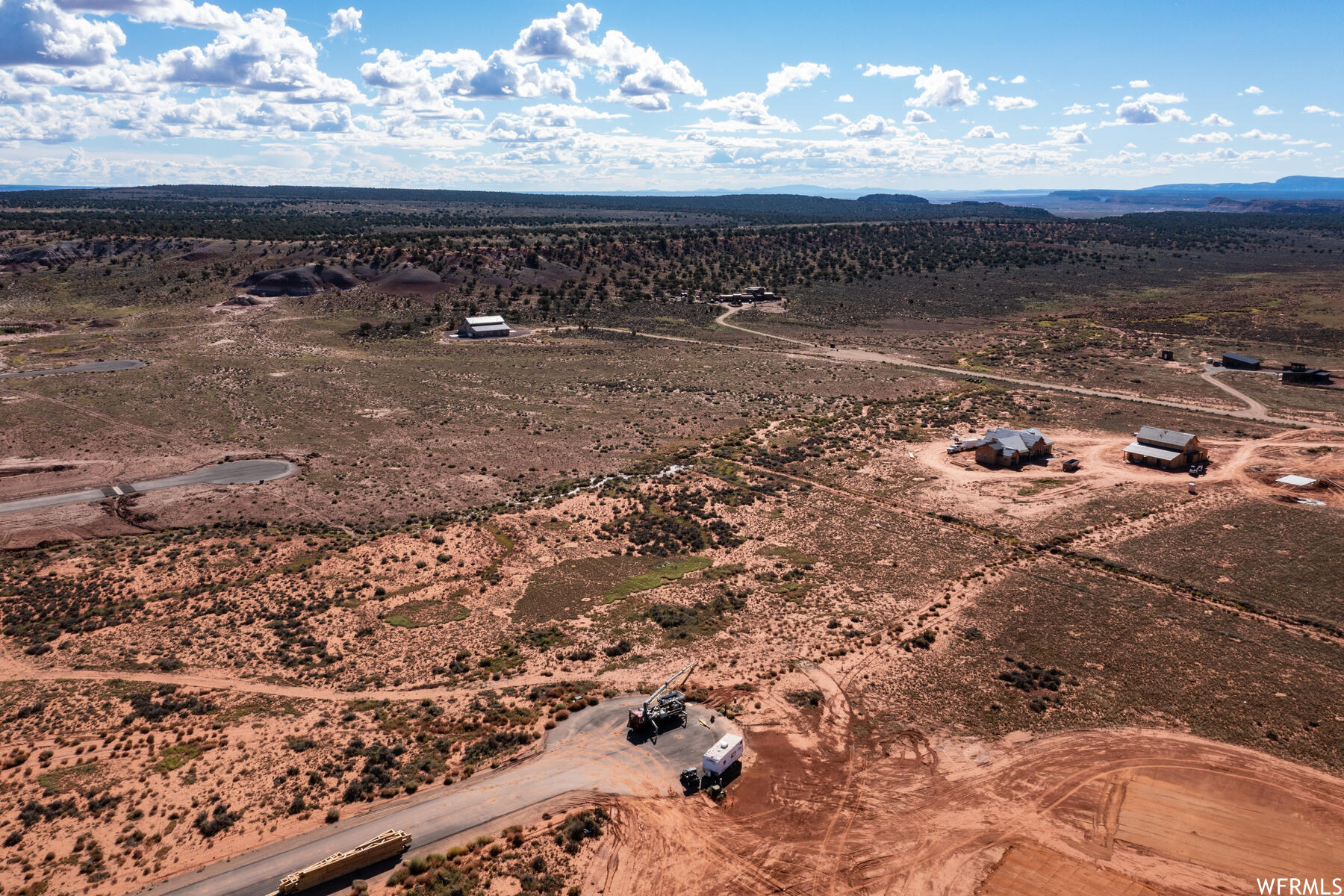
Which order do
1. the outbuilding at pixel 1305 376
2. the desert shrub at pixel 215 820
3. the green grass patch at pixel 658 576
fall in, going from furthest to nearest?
the outbuilding at pixel 1305 376
the green grass patch at pixel 658 576
the desert shrub at pixel 215 820

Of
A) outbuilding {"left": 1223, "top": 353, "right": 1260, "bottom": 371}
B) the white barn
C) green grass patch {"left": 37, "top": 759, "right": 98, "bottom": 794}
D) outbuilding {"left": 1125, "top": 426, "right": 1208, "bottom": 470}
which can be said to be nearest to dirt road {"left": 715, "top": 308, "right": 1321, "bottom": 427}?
outbuilding {"left": 1223, "top": 353, "right": 1260, "bottom": 371}

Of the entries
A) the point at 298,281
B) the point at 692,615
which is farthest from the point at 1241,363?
the point at 298,281

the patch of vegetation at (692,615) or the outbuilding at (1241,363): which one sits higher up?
the outbuilding at (1241,363)

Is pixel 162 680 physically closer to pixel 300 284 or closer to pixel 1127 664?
pixel 1127 664

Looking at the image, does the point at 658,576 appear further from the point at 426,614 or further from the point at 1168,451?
the point at 1168,451

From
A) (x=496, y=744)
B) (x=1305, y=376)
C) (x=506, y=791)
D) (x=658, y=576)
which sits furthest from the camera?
A: (x=1305, y=376)

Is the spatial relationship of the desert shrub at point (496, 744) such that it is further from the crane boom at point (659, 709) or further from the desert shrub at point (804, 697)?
the desert shrub at point (804, 697)

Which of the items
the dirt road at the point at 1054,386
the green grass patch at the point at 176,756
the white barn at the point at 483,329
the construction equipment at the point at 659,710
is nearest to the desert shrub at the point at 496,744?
the construction equipment at the point at 659,710
